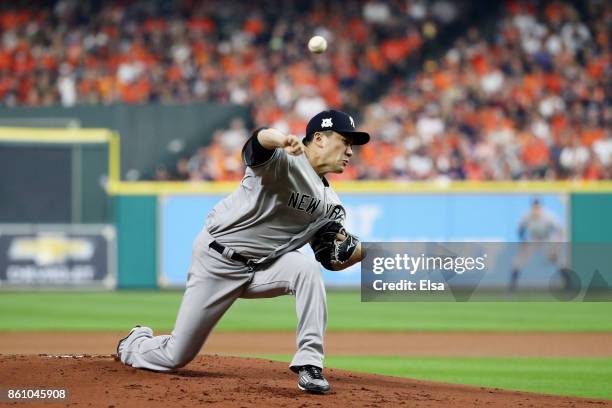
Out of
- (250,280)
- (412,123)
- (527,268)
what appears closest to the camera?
(250,280)

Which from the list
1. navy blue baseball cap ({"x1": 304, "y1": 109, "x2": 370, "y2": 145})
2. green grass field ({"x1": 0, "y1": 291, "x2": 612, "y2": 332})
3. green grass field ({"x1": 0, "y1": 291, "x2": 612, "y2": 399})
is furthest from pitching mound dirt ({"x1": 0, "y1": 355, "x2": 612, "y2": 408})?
green grass field ({"x1": 0, "y1": 291, "x2": 612, "y2": 332})

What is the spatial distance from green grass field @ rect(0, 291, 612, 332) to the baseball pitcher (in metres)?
5.23

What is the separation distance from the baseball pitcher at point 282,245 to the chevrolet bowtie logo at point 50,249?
11.6 m

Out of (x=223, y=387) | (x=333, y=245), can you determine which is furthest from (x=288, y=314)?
(x=223, y=387)

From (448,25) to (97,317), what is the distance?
465 inches

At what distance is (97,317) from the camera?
43.1ft

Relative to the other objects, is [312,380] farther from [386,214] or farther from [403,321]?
[386,214]

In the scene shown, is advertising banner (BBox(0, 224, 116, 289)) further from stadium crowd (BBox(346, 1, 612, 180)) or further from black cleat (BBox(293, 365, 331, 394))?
black cleat (BBox(293, 365, 331, 394))

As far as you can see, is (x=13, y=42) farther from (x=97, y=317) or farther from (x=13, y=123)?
(x=97, y=317)

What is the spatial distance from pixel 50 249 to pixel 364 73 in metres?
7.44

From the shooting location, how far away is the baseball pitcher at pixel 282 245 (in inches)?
229

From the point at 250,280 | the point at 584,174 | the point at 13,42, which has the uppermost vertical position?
the point at 13,42

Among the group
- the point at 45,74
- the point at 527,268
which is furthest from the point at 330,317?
the point at 45,74

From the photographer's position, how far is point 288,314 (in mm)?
14055
